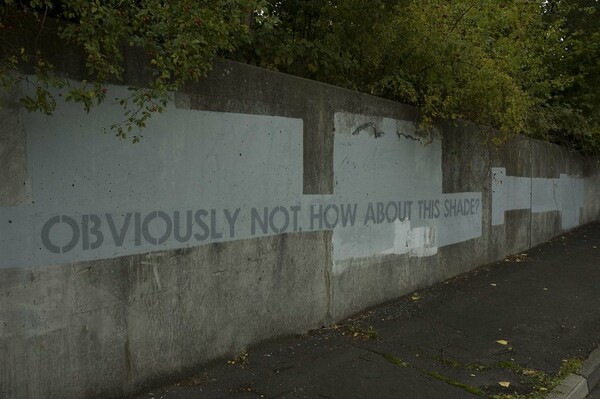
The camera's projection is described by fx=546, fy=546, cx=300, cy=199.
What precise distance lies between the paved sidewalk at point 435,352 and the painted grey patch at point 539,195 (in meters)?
2.22

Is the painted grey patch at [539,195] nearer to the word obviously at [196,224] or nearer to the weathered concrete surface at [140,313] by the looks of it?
the word obviously at [196,224]

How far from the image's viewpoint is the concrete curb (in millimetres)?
4395

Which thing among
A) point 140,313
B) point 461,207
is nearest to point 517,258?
point 461,207

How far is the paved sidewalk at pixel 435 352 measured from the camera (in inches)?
170

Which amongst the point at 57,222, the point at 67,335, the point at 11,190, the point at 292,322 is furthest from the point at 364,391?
the point at 11,190

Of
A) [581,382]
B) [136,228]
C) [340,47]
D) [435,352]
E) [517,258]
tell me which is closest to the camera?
[136,228]

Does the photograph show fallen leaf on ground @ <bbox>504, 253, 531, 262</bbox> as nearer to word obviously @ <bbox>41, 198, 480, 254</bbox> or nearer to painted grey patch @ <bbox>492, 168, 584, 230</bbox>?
painted grey patch @ <bbox>492, 168, 584, 230</bbox>

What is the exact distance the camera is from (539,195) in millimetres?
11516

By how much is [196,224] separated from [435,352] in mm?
2619

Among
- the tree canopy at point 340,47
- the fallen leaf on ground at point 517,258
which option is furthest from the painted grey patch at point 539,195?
the tree canopy at point 340,47

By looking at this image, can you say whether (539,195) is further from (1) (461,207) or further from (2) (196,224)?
(2) (196,224)

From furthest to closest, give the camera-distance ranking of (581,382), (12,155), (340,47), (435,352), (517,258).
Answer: (517,258) → (340,47) → (435,352) → (581,382) → (12,155)

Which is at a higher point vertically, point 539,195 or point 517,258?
A: point 539,195

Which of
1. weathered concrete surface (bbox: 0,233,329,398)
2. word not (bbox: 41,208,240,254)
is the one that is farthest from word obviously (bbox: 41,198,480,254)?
weathered concrete surface (bbox: 0,233,329,398)
